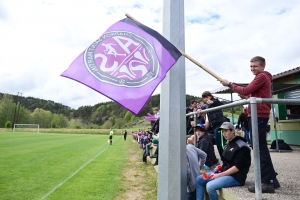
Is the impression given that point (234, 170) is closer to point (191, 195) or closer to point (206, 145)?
point (191, 195)

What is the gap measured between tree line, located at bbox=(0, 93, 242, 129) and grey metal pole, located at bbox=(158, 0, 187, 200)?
303 ft

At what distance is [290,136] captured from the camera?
31.0 feet

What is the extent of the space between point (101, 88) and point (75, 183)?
644 cm

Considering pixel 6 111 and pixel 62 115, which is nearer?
pixel 6 111

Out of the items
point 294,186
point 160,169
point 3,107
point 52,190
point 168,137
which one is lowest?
point 52,190

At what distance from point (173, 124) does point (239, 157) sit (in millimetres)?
1234

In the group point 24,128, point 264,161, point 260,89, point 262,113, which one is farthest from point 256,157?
point 24,128

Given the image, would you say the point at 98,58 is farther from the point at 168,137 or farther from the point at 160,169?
the point at 160,169

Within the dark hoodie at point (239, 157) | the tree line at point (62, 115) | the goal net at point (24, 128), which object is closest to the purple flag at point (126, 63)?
the dark hoodie at point (239, 157)

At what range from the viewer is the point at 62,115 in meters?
156

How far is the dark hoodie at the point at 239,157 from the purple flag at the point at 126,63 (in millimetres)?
1520

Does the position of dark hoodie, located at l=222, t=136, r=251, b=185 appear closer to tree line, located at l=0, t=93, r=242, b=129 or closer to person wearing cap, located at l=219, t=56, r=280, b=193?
person wearing cap, located at l=219, t=56, r=280, b=193

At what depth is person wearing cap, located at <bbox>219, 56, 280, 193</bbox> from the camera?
2.62 metres

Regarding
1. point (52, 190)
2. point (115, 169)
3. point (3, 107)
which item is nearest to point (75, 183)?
point (52, 190)
